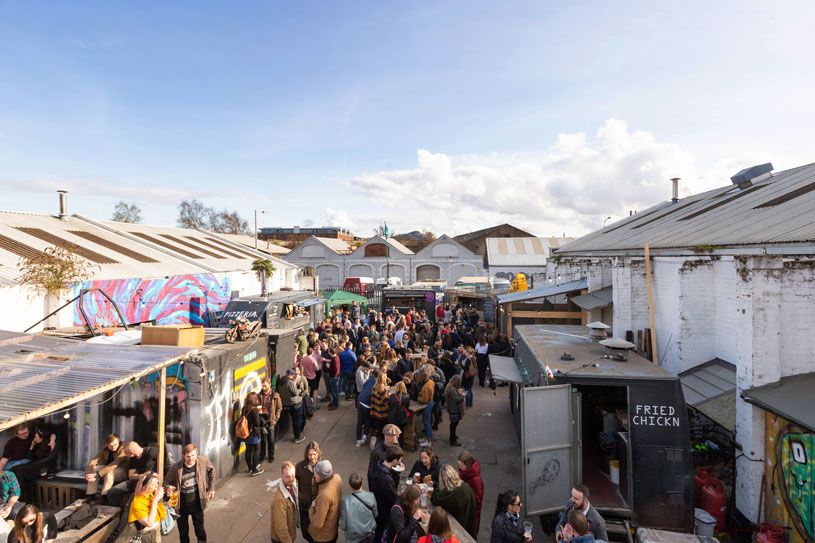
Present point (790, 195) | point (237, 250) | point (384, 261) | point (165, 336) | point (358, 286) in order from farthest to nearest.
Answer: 1. point (384, 261)
2. point (358, 286)
3. point (237, 250)
4. point (790, 195)
5. point (165, 336)

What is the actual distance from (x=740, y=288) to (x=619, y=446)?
306 cm

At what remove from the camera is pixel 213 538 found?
5965 millimetres

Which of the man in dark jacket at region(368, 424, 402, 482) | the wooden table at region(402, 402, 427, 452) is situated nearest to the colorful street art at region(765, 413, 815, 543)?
the man in dark jacket at region(368, 424, 402, 482)

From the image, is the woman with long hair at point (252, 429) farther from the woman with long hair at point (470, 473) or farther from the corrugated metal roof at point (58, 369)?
the woman with long hair at point (470, 473)

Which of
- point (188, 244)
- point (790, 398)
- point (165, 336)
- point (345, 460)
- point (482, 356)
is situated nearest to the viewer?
point (790, 398)

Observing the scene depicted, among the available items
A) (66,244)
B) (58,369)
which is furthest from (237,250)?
(58,369)

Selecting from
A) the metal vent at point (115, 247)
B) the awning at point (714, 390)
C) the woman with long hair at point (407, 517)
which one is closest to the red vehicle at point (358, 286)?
the metal vent at point (115, 247)

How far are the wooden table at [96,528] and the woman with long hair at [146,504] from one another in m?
0.51

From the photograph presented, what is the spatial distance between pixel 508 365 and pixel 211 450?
20.8 ft

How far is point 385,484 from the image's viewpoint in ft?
17.3

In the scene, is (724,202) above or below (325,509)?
above

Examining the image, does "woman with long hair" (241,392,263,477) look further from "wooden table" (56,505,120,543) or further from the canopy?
the canopy

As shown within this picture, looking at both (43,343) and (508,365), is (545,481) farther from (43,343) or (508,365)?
(43,343)

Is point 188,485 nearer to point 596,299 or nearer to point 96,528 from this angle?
point 96,528
